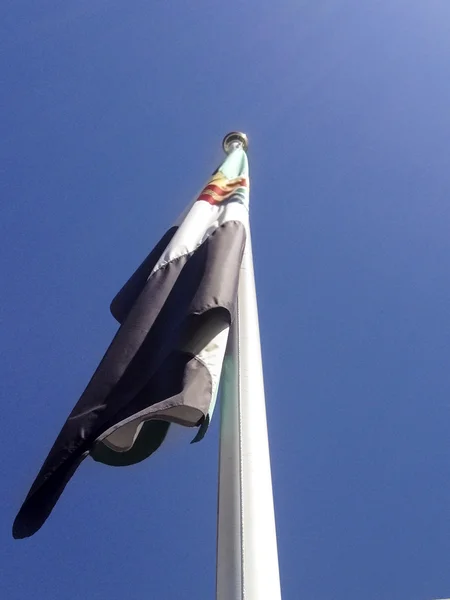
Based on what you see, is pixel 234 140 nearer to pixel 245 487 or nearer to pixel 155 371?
pixel 155 371

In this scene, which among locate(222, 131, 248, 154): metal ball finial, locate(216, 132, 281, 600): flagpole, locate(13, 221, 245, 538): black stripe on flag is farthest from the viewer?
locate(222, 131, 248, 154): metal ball finial

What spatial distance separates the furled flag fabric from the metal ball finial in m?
3.51

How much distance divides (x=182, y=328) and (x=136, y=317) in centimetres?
64

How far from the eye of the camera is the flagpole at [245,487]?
3529 mm

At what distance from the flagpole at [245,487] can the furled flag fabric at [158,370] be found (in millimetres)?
200

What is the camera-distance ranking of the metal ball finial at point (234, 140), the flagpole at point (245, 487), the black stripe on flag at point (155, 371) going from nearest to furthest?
the flagpole at point (245, 487) < the black stripe on flag at point (155, 371) < the metal ball finial at point (234, 140)

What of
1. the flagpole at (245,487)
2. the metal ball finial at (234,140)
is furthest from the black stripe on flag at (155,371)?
the metal ball finial at (234,140)

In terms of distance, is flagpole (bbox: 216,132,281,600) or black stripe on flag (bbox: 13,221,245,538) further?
black stripe on flag (bbox: 13,221,245,538)

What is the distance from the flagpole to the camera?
11.6 feet

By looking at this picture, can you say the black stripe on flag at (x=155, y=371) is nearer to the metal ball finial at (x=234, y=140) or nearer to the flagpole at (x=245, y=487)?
the flagpole at (x=245, y=487)

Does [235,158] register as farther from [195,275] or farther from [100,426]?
[100,426]

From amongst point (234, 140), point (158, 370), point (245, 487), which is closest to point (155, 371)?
point (158, 370)

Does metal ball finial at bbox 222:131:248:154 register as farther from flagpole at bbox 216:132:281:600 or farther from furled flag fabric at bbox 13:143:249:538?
flagpole at bbox 216:132:281:600

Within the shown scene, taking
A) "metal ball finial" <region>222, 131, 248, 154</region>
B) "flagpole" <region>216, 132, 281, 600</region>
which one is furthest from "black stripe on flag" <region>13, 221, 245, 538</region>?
"metal ball finial" <region>222, 131, 248, 154</region>
